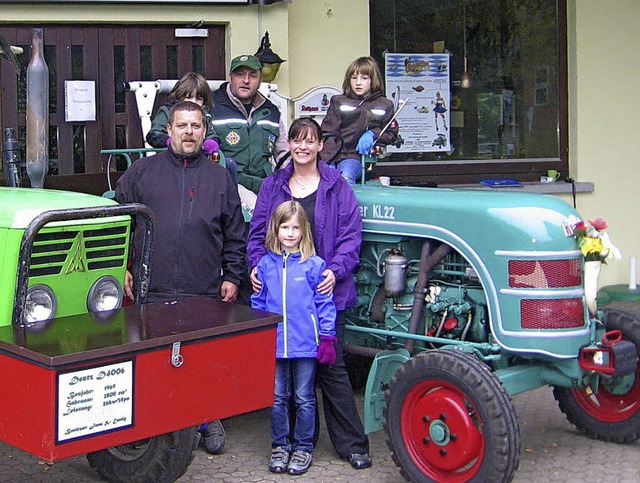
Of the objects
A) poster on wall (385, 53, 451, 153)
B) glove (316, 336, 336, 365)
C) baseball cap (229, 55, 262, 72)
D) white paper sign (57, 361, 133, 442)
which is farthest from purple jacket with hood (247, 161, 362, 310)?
poster on wall (385, 53, 451, 153)

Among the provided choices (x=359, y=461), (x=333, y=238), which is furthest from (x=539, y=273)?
(x=359, y=461)

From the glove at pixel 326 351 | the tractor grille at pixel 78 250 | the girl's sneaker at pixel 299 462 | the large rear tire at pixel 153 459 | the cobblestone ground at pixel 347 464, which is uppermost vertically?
the tractor grille at pixel 78 250

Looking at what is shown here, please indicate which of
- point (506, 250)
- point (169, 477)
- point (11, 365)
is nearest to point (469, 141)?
point (506, 250)

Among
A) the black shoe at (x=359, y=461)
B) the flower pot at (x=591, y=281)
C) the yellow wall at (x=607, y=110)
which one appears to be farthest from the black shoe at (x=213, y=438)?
the yellow wall at (x=607, y=110)

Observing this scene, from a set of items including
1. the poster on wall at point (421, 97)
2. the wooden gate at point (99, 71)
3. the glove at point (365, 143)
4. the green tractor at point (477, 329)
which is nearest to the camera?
the green tractor at point (477, 329)

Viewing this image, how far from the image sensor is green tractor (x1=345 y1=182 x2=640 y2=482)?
4688 mm

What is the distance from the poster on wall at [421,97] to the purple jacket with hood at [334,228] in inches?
156

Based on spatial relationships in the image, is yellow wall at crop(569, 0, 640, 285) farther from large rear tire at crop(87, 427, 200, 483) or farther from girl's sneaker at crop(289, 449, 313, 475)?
large rear tire at crop(87, 427, 200, 483)

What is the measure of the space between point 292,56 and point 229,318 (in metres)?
4.65

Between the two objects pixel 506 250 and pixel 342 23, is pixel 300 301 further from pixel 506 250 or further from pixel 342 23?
pixel 342 23

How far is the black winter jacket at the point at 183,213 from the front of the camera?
16.8 ft

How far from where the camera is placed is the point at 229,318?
4.19 meters

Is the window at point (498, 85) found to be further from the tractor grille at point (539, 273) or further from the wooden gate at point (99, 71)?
the tractor grille at point (539, 273)

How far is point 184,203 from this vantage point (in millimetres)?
5141
